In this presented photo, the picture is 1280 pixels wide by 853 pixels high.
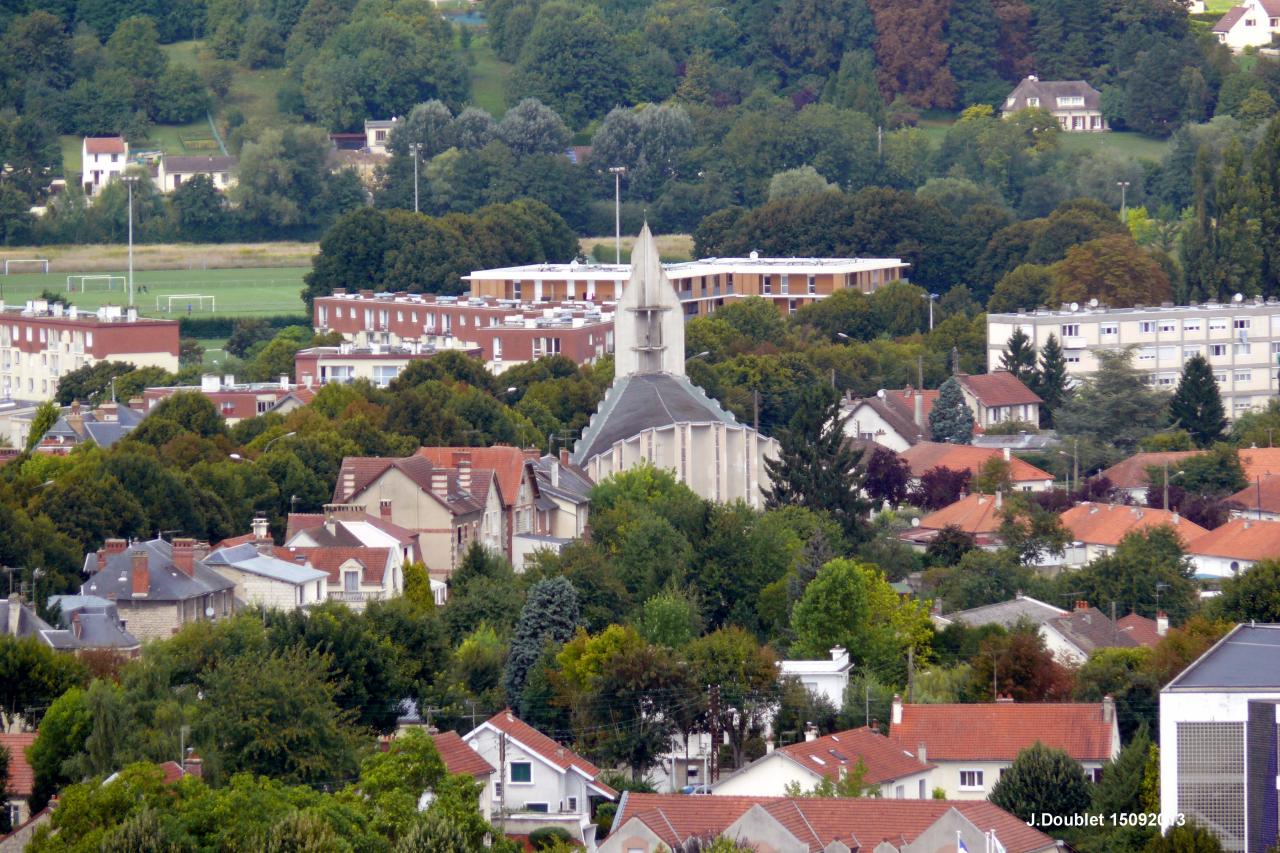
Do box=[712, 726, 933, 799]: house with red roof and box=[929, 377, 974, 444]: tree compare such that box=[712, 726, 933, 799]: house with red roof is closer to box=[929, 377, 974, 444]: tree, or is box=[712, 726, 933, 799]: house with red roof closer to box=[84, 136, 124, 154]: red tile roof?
box=[929, 377, 974, 444]: tree

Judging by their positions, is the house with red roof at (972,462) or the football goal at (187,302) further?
the football goal at (187,302)

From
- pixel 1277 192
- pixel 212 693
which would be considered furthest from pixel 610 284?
pixel 212 693

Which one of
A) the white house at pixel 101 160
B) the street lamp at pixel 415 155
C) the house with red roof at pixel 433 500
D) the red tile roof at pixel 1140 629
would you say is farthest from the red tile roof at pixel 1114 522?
the white house at pixel 101 160

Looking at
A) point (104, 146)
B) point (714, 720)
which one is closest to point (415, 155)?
point (104, 146)

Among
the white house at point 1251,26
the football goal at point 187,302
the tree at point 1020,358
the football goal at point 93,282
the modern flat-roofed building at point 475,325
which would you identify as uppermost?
the white house at point 1251,26

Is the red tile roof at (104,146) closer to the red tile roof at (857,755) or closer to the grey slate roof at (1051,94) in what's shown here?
the grey slate roof at (1051,94)

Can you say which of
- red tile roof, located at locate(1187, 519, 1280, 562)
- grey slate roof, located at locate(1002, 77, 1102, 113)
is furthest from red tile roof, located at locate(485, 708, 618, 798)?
grey slate roof, located at locate(1002, 77, 1102, 113)

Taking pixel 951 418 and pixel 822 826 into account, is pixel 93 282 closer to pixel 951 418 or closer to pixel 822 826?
pixel 951 418
